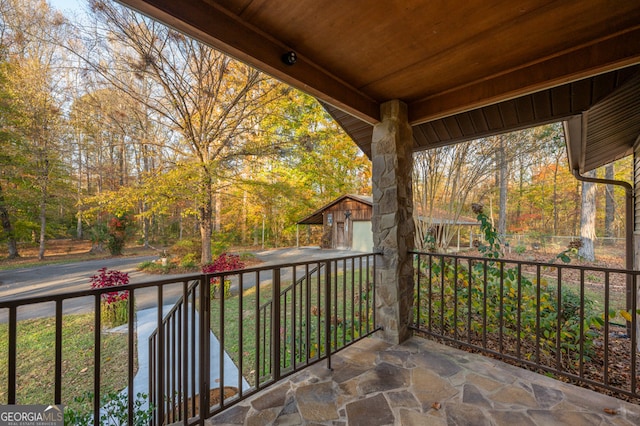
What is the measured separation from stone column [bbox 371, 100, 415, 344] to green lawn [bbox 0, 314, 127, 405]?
3203mm

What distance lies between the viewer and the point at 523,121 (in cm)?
265

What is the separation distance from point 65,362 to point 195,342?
2.82 meters

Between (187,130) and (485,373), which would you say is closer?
(485,373)

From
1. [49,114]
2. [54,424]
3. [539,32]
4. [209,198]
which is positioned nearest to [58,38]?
[49,114]

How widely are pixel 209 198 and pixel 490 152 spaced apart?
7.52 metres

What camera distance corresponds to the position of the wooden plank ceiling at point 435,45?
4.85ft

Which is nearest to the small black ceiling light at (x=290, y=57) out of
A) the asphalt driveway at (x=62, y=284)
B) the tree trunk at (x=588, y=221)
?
the asphalt driveway at (x=62, y=284)

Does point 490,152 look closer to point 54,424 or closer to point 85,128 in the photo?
point 54,424

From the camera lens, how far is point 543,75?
1.99m

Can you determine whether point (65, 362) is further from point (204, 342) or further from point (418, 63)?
point (418, 63)

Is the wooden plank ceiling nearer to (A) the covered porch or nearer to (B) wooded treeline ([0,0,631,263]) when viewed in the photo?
(A) the covered porch

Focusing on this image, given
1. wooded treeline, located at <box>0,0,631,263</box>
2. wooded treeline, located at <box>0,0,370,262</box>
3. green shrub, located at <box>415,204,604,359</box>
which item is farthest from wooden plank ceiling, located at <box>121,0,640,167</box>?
wooded treeline, located at <box>0,0,370,262</box>

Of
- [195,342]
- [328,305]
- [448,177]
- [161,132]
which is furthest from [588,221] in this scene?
[161,132]

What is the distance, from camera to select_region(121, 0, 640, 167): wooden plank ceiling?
1.48 m
